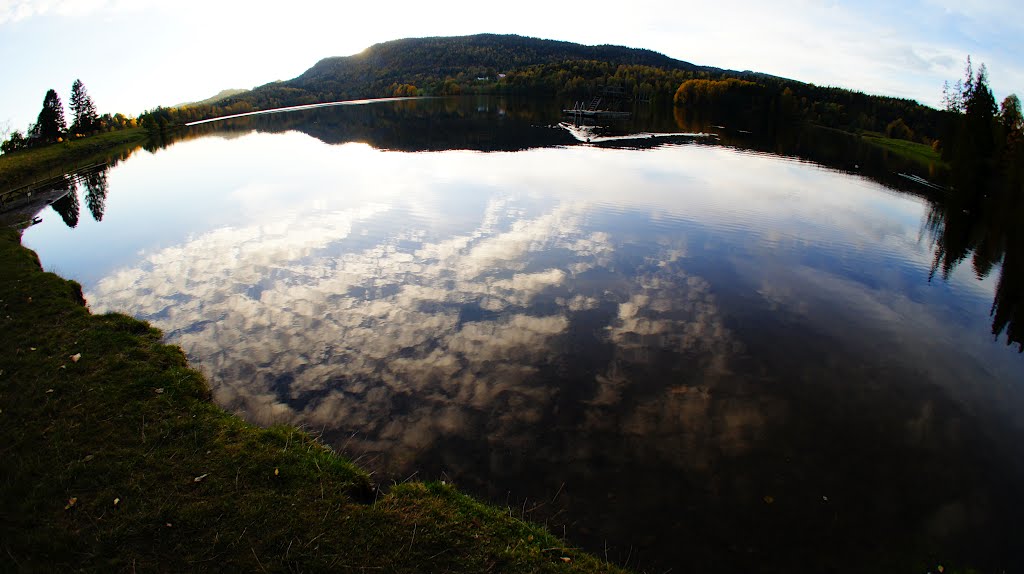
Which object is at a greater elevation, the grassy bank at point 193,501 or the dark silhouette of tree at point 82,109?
the dark silhouette of tree at point 82,109

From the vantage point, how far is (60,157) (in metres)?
62.1

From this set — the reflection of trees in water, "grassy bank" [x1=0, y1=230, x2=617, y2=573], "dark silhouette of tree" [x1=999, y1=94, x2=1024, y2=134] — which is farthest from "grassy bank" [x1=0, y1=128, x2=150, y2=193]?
"dark silhouette of tree" [x1=999, y1=94, x2=1024, y2=134]

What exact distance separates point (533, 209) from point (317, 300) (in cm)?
1788

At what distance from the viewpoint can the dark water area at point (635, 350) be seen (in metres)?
9.66

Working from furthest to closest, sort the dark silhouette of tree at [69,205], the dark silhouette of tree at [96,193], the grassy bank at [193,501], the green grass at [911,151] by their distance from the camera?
the green grass at [911,151] < the dark silhouette of tree at [96,193] < the dark silhouette of tree at [69,205] < the grassy bank at [193,501]

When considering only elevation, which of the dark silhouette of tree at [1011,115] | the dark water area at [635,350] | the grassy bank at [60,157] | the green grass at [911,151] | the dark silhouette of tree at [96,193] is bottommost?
the dark water area at [635,350]

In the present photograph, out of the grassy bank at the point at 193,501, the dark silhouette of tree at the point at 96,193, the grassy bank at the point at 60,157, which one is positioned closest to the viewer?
the grassy bank at the point at 193,501

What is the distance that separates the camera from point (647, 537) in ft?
29.2

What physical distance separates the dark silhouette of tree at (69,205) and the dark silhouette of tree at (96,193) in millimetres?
789

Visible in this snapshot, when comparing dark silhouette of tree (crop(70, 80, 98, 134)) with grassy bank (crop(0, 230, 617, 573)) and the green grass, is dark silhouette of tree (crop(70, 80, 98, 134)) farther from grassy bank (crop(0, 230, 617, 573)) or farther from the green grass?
the green grass

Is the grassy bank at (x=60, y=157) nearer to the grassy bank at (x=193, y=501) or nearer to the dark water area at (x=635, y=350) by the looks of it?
the dark water area at (x=635, y=350)

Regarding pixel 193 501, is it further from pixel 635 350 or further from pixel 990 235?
pixel 990 235

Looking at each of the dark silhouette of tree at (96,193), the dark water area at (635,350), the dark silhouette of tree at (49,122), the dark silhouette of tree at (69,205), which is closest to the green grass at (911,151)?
the dark water area at (635,350)

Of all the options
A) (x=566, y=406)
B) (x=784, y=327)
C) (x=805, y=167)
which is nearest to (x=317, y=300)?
(x=566, y=406)
